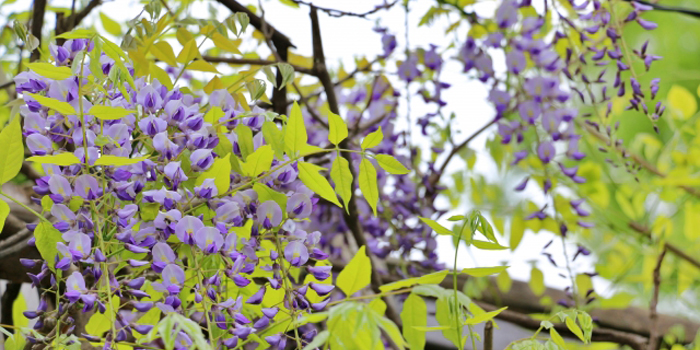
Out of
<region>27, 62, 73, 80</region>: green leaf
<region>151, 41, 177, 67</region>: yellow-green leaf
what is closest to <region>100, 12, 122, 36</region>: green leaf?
<region>151, 41, 177, 67</region>: yellow-green leaf

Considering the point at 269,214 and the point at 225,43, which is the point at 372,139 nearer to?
the point at 269,214

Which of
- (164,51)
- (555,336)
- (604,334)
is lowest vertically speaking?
(604,334)

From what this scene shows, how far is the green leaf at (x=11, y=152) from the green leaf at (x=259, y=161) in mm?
112

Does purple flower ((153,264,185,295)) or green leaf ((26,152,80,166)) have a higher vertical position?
green leaf ((26,152,80,166))

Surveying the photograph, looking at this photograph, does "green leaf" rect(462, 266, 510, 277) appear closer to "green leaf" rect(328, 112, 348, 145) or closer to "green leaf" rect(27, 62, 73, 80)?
"green leaf" rect(328, 112, 348, 145)

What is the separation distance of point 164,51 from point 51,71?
0.47ft

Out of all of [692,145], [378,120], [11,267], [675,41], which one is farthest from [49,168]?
[675,41]

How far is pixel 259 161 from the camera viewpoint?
32 cm

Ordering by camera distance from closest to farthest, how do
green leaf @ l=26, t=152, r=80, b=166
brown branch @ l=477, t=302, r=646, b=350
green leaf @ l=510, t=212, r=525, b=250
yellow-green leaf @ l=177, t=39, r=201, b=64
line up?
1. green leaf @ l=26, t=152, r=80, b=166
2. yellow-green leaf @ l=177, t=39, r=201, b=64
3. brown branch @ l=477, t=302, r=646, b=350
4. green leaf @ l=510, t=212, r=525, b=250

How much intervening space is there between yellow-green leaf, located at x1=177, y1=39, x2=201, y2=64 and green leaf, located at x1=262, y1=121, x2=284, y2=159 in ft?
0.39

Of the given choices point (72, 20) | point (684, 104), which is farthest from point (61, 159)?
point (684, 104)

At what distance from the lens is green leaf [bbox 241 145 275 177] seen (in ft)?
1.04

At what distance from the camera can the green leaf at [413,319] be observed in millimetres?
313

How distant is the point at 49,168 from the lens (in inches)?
12.5
